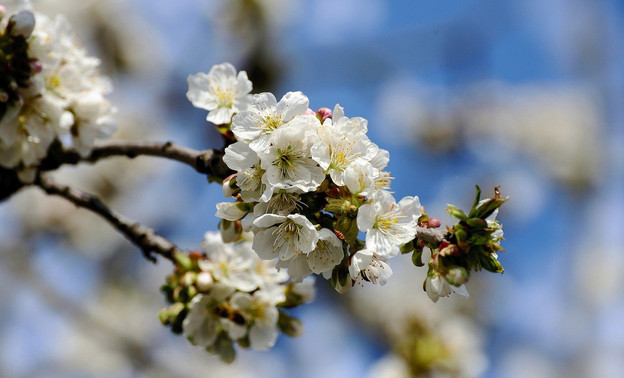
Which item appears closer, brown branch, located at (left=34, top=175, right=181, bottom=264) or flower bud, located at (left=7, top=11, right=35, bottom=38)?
flower bud, located at (left=7, top=11, right=35, bottom=38)

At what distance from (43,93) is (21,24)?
0.27 m

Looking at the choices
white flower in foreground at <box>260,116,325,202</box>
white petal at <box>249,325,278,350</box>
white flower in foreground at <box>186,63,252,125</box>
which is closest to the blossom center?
white flower in foreground at <box>260,116,325,202</box>

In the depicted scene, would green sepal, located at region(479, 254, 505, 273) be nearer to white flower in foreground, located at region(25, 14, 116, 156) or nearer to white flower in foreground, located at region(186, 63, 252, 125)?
white flower in foreground, located at region(186, 63, 252, 125)

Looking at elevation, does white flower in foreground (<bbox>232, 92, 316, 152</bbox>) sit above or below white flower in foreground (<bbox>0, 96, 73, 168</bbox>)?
below

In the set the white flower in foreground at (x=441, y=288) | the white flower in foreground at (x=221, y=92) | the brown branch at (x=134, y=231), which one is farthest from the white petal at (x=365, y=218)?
the brown branch at (x=134, y=231)

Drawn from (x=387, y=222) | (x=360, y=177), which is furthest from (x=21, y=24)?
(x=387, y=222)

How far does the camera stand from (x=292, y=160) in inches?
60.4

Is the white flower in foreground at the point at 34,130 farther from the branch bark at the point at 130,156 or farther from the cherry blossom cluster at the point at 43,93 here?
the branch bark at the point at 130,156

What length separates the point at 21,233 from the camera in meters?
6.83

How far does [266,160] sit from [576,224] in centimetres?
782

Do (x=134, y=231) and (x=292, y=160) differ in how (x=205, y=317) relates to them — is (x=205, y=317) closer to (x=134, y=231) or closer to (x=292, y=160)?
(x=134, y=231)

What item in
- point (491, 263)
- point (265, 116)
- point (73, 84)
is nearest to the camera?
point (491, 263)

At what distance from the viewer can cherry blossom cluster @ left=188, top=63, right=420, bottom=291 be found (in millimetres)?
1519

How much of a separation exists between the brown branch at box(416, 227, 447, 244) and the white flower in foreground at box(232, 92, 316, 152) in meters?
0.46
